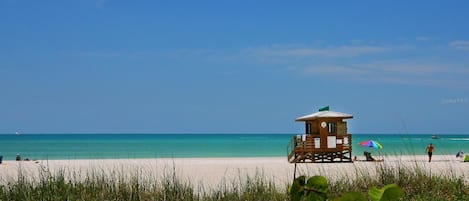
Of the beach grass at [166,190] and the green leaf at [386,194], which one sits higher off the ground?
the green leaf at [386,194]

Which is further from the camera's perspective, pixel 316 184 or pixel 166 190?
pixel 166 190

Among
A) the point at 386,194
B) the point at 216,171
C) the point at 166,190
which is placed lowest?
the point at 216,171

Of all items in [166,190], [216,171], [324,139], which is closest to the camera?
[166,190]

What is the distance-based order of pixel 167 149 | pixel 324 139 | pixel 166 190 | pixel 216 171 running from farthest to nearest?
pixel 167 149, pixel 324 139, pixel 216 171, pixel 166 190

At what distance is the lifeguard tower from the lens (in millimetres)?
21734

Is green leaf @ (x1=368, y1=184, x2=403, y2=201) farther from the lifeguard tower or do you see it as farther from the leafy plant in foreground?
the lifeguard tower

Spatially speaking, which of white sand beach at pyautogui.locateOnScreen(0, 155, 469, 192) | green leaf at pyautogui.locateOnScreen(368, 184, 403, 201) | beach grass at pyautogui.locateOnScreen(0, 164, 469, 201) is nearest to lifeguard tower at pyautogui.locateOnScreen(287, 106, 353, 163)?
white sand beach at pyautogui.locateOnScreen(0, 155, 469, 192)

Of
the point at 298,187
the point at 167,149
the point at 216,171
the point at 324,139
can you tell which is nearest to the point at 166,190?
the point at 298,187

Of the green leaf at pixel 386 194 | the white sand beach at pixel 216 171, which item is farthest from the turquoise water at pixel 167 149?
the green leaf at pixel 386 194

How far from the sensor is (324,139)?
72.2 ft

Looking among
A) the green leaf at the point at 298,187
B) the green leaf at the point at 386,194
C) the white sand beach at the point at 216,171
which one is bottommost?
the white sand beach at the point at 216,171

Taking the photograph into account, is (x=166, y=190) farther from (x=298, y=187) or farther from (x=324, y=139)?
(x=324, y=139)

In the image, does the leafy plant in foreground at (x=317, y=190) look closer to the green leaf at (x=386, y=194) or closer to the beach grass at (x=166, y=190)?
the green leaf at (x=386, y=194)

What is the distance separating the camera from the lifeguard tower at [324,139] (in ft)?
71.3
